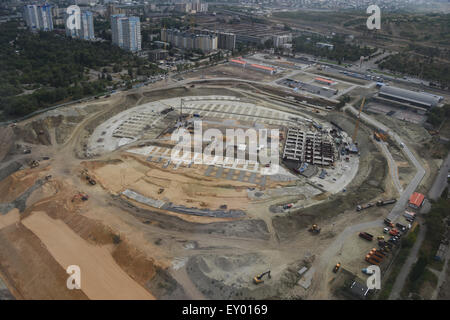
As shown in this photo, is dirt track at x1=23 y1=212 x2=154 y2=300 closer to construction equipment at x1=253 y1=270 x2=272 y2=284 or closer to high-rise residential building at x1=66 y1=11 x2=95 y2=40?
construction equipment at x1=253 y1=270 x2=272 y2=284

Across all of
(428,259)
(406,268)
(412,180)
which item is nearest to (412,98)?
(412,180)

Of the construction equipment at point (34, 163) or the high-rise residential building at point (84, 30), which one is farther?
the high-rise residential building at point (84, 30)

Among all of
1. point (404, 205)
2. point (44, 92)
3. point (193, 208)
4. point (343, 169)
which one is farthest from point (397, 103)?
point (44, 92)

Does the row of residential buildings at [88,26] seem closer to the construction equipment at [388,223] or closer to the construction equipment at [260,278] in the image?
the construction equipment at [388,223]

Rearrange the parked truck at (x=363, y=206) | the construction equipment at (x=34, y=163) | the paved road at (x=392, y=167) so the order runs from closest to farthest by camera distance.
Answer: the parked truck at (x=363, y=206), the paved road at (x=392, y=167), the construction equipment at (x=34, y=163)

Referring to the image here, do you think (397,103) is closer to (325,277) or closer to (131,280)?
(325,277)
